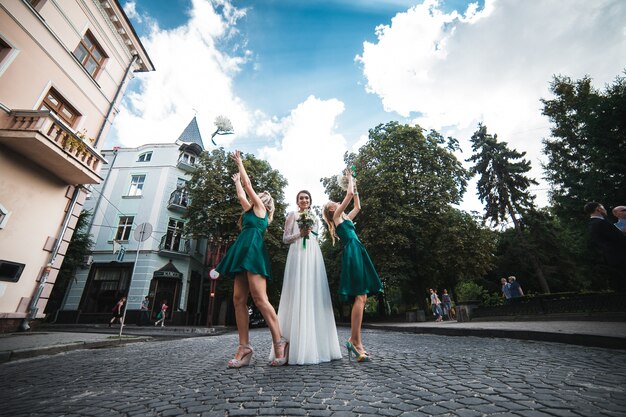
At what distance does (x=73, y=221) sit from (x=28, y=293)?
2716 millimetres

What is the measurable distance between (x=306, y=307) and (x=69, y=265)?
24186 mm

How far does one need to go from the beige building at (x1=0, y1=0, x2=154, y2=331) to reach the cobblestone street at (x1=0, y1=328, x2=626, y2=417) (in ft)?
23.3

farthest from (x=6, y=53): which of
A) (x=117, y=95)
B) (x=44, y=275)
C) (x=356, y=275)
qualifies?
(x=356, y=275)

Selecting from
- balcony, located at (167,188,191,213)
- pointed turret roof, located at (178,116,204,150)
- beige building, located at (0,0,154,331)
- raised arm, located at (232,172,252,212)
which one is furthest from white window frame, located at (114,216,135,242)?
raised arm, located at (232,172,252,212)

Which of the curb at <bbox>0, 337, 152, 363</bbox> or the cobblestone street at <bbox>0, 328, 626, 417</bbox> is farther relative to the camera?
the curb at <bbox>0, 337, 152, 363</bbox>

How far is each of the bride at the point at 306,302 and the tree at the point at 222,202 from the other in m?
16.0

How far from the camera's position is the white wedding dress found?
3.49m

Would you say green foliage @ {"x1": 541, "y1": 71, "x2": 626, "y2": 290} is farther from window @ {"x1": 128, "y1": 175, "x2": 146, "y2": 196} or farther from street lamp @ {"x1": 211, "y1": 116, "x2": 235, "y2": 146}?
window @ {"x1": 128, "y1": 175, "x2": 146, "y2": 196}

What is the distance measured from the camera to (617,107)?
15.0 meters

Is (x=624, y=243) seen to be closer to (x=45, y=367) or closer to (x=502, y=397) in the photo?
(x=502, y=397)

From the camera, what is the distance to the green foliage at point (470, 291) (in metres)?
29.3

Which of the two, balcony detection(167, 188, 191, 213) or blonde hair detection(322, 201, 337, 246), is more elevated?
balcony detection(167, 188, 191, 213)

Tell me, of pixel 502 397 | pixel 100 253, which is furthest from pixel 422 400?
pixel 100 253

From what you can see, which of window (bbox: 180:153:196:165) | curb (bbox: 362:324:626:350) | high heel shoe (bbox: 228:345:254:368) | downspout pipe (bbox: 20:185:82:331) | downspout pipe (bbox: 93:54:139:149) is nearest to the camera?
high heel shoe (bbox: 228:345:254:368)
